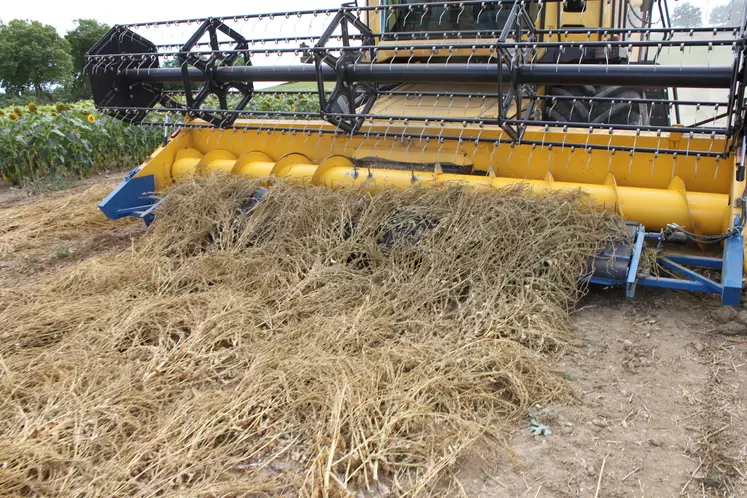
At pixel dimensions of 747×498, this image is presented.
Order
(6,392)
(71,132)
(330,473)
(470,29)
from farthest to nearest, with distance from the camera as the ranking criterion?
(71,132)
(470,29)
(6,392)
(330,473)

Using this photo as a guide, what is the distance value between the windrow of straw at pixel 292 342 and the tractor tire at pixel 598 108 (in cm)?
112

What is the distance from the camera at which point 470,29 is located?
4.30 meters

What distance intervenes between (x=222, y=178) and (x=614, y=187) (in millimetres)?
2620

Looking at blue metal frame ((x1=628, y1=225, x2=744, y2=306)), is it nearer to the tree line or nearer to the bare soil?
the bare soil

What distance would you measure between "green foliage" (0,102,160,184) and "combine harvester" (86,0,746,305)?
2920mm

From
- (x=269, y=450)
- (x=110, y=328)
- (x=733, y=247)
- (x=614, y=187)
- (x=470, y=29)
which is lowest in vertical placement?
(x=269, y=450)

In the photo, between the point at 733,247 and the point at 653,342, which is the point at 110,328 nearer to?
the point at 653,342

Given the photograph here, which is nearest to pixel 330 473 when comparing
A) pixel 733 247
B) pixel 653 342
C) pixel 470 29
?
pixel 653 342

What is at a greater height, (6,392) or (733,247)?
(733,247)

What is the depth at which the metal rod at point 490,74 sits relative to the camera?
299 cm

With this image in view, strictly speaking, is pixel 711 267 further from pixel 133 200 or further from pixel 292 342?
pixel 133 200

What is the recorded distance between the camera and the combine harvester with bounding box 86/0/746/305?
299cm

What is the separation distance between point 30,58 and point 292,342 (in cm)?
4496

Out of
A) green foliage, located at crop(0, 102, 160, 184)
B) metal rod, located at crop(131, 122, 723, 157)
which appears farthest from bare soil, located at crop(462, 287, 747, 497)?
green foliage, located at crop(0, 102, 160, 184)
